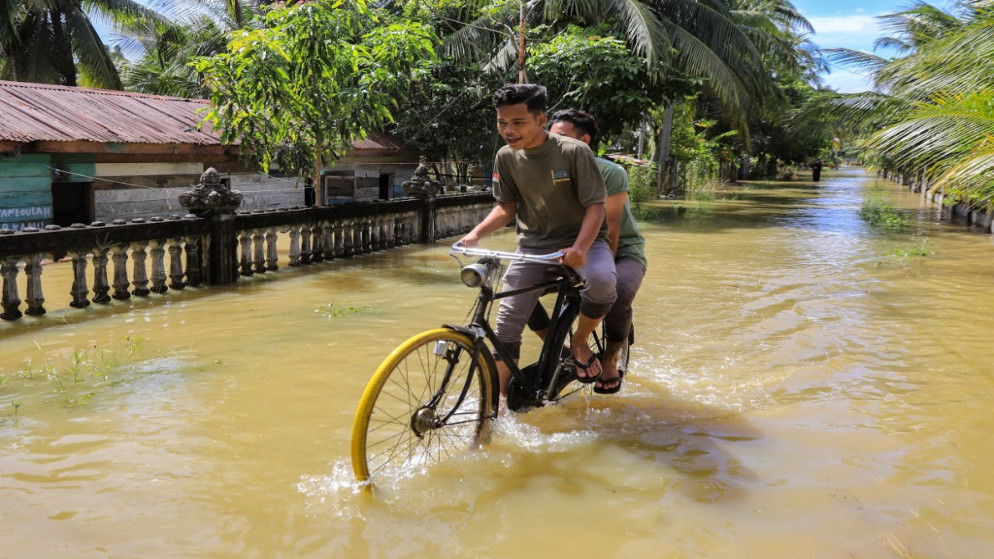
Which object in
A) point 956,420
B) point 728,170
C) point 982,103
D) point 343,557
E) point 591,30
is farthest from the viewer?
point 728,170

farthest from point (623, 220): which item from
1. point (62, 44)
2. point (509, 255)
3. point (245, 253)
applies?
point (62, 44)

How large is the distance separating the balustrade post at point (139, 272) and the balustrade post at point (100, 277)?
337mm

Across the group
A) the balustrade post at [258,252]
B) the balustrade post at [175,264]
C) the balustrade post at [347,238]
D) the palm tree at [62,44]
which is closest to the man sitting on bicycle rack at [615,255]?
the balustrade post at [175,264]

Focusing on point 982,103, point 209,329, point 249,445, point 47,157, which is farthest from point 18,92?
point 982,103

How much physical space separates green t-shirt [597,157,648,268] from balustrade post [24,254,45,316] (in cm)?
517

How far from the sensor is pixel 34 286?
6906 millimetres

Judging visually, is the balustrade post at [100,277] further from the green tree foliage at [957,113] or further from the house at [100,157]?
the green tree foliage at [957,113]

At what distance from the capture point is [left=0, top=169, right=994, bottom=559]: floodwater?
317 centimetres

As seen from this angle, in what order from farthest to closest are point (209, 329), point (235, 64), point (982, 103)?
point (235, 64) → point (982, 103) → point (209, 329)

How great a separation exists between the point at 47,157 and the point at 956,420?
11595 millimetres

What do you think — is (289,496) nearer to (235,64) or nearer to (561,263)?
(561,263)

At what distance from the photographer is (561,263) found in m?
3.78

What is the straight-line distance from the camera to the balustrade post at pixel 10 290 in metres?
6.65

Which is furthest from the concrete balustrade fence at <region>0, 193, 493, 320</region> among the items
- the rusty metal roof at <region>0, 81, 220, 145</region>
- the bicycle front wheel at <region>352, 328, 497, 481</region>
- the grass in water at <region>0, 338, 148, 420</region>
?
the bicycle front wheel at <region>352, 328, 497, 481</region>
